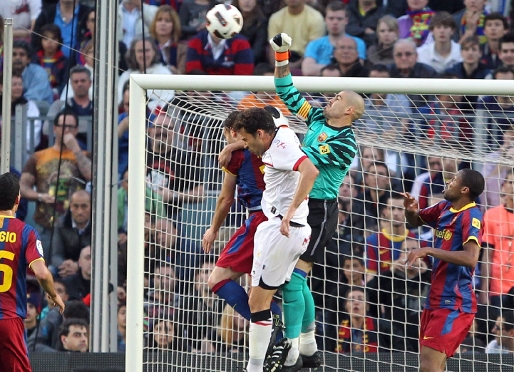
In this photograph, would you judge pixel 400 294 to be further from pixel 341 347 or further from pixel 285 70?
pixel 285 70

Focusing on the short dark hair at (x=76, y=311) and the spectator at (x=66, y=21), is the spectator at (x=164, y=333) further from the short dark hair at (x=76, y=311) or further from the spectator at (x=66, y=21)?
the spectator at (x=66, y=21)

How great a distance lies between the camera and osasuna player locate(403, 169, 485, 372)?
6.83 metres

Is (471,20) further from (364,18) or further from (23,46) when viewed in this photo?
(23,46)

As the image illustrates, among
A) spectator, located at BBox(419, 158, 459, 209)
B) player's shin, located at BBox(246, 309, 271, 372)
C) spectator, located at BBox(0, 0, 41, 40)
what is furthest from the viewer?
spectator, located at BBox(0, 0, 41, 40)

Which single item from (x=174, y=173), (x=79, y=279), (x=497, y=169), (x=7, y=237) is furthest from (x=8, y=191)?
(x=497, y=169)

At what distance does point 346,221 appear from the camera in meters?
8.95

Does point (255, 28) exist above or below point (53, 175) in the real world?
above

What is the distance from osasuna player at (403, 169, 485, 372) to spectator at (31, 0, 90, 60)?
4.57 m

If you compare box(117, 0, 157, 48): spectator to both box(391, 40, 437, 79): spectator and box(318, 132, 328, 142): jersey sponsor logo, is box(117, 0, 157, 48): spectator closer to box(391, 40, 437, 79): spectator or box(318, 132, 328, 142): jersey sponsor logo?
box(391, 40, 437, 79): spectator

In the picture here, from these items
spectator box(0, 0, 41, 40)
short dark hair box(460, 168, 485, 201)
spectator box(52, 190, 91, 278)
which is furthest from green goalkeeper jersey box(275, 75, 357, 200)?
spectator box(0, 0, 41, 40)

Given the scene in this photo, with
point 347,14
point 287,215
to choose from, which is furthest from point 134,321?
point 347,14

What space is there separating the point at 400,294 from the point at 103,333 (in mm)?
2738

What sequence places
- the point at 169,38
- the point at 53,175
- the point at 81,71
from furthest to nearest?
the point at 169,38
the point at 81,71
the point at 53,175

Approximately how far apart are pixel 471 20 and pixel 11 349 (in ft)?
20.0
